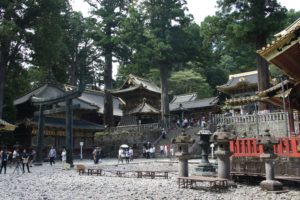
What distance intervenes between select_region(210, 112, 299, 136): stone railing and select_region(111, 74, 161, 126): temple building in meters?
13.5

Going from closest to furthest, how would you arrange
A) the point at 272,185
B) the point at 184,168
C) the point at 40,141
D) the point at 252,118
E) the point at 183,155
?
the point at 272,185 < the point at 184,168 < the point at 183,155 < the point at 40,141 < the point at 252,118

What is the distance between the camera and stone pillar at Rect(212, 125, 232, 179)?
13.1 metres

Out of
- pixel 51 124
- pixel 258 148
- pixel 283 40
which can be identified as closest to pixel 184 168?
pixel 258 148

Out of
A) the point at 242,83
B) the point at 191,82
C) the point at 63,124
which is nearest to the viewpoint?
the point at 63,124

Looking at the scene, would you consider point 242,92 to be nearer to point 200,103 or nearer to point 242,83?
point 242,83

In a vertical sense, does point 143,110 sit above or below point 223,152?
above

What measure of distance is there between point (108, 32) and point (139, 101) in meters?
10.5

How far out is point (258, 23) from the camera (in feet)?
93.1

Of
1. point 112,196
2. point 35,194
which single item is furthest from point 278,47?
point 35,194

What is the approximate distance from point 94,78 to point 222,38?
118 feet

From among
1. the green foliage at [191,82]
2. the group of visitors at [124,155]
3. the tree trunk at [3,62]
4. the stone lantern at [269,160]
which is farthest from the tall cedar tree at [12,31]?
the green foliage at [191,82]

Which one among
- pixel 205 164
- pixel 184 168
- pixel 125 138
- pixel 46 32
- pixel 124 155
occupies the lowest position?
pixel 184 168

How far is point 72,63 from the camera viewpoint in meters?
55.7

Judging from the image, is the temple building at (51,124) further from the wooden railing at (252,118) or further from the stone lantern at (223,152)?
the stone lantern at (223,152)
